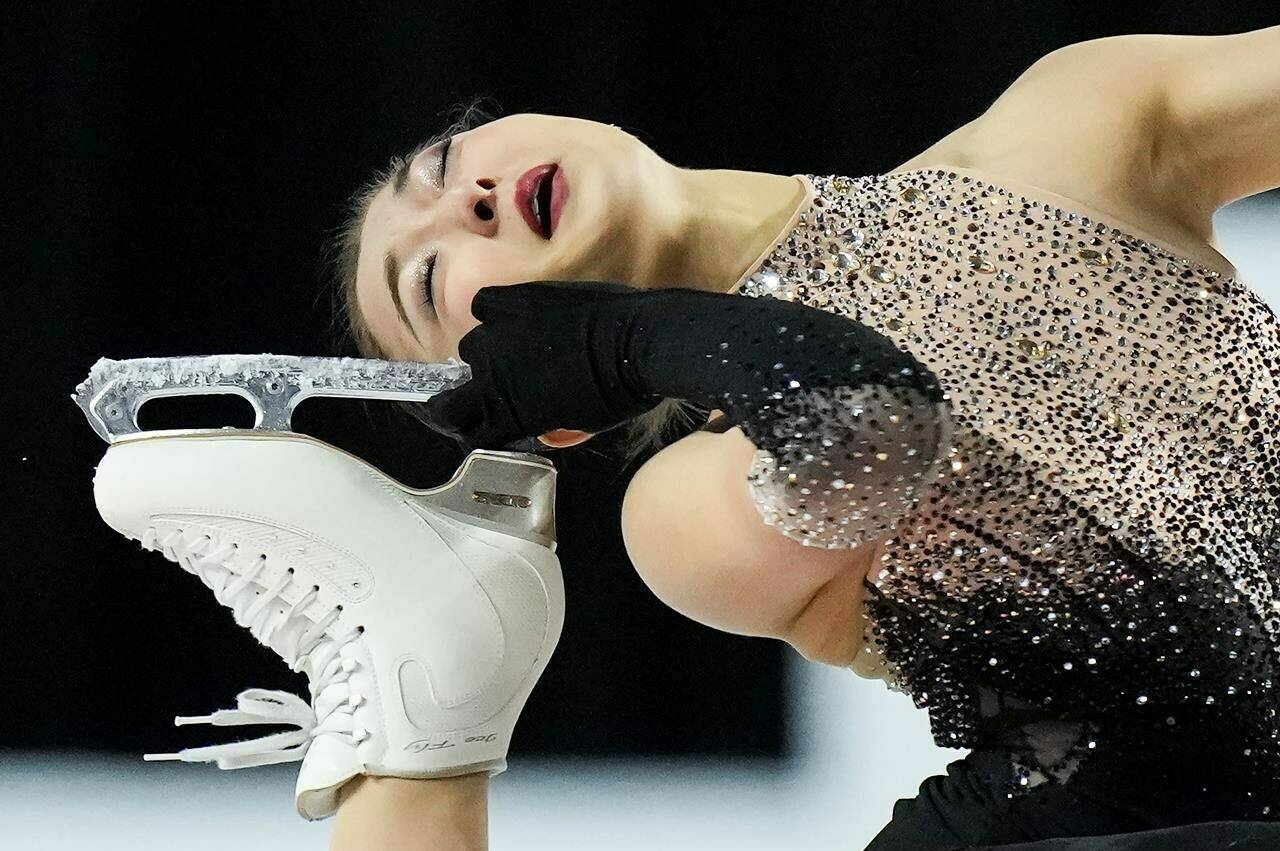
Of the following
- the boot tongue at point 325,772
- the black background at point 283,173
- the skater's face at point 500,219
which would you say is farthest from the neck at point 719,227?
the black background at point 283,173

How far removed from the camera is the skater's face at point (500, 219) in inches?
35.0

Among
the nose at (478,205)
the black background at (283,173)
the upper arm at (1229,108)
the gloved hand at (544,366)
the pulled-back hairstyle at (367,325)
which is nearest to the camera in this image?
the gloved hand at (544,366)

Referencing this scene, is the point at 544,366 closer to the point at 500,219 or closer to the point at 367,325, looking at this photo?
the point at 500,219

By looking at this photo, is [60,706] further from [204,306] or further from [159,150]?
[159,150]

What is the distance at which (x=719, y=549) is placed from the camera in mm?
740

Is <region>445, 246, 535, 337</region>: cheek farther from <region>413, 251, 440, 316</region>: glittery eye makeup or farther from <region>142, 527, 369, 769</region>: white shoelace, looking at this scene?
<region>142, 527, 369, 769</region>: white shoelace

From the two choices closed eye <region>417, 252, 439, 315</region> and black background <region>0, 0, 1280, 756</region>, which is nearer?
closed eye <region>417, 252, 439, 315</region>

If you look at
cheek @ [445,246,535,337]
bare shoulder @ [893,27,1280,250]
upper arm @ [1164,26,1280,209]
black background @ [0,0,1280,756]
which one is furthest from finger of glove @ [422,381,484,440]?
black background @ [0,0,1280,756]

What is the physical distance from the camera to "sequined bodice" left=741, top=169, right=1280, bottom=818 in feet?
2.37

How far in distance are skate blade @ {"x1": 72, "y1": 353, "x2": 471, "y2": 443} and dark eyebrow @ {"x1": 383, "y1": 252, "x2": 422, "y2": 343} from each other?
12 centimetres

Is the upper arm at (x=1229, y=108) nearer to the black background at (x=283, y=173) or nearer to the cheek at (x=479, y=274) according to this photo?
the cheek at (x=479, y=274)

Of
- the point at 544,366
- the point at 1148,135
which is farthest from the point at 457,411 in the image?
the point at 1148,135

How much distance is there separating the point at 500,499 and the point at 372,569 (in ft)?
0.28

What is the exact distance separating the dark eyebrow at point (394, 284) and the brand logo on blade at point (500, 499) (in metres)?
0.14
